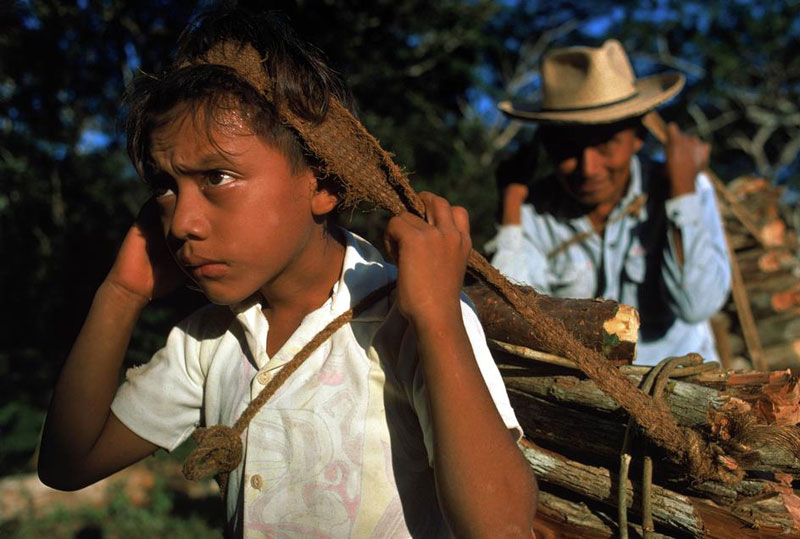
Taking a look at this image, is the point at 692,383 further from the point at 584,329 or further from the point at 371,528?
the point at 371,528

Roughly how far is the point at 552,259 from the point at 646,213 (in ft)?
1.99

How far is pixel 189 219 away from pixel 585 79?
3.07 m

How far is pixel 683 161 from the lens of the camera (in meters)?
3.72

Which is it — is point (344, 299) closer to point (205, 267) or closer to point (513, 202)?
point (205, 267)

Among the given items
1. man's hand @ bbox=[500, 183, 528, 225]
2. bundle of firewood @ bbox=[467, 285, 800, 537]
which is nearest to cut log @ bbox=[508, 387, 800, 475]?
bundle of firewood @ bbox=[467, 285, 800, 537]

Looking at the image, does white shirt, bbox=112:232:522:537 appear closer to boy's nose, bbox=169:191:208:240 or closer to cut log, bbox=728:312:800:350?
boy's nose, bbox=169:191:208:240

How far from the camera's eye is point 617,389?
5.39 feet

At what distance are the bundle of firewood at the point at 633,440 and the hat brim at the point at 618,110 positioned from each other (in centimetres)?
198

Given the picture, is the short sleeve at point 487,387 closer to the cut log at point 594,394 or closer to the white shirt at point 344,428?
the white shirt at point 344,428

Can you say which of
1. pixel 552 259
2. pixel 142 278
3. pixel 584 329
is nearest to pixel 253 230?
pixel 142 278

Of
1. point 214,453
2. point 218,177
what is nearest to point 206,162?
point 218,177

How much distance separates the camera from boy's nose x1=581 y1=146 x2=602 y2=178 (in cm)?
368

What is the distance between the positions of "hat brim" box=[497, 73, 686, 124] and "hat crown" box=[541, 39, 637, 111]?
56 millimetres

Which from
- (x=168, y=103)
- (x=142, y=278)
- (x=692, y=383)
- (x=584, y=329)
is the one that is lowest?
(x=692, y=383)
